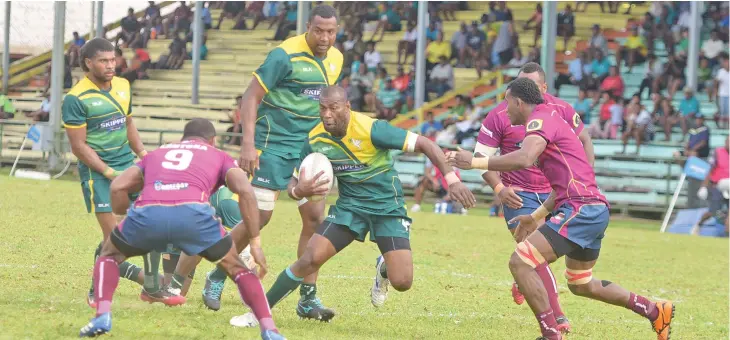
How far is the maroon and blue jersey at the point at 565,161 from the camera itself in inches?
353

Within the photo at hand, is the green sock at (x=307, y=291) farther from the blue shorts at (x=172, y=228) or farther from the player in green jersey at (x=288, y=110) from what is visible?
the blue shorts at (x=172, y=228)

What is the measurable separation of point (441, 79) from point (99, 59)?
22709mm

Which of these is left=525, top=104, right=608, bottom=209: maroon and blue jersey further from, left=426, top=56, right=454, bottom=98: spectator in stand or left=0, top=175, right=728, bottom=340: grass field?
left=426, top=56, right=454, bottom=98: spectator in stand

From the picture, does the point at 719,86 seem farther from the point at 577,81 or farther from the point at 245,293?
the point at 245,293

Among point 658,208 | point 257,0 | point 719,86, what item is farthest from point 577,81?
point 257,0

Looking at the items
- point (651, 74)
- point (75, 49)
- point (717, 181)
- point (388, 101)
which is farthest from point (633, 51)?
point (75, 49)

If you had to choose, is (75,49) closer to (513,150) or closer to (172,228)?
(513,150)

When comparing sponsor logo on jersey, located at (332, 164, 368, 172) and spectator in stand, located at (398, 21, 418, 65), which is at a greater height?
spectator in stand, located at (398, 21, 418, 65)

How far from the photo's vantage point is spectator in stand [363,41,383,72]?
112 ft

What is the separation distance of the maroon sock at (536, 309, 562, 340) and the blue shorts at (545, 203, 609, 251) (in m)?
0.51

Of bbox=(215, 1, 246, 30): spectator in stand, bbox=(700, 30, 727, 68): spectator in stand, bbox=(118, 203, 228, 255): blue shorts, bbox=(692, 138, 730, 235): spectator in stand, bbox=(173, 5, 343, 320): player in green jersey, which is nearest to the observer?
bbox=(118, 203, 228, 255): blue shorts

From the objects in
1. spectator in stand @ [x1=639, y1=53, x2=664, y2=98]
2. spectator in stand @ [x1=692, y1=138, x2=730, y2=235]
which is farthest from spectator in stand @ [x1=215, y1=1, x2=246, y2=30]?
spectator in stand @ [x1=692, y1=138, x2=730, y2=235]

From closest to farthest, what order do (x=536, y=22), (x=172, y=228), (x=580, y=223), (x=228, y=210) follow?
(x=172, y=228), (x=580, y=223), (x=228, y=210), (x=536, y=22)

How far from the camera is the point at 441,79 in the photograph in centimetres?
3200
